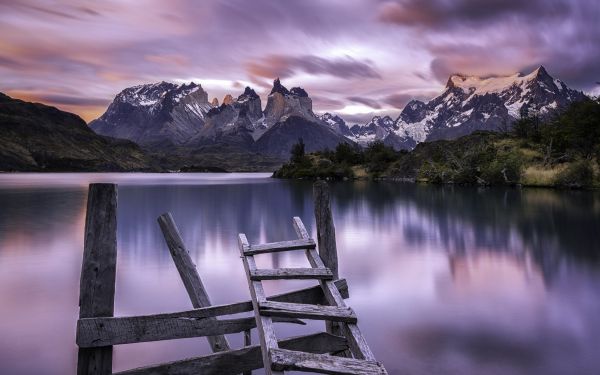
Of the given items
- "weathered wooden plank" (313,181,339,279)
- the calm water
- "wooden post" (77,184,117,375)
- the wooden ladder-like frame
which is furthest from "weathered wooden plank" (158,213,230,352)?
"weathered wooden plank" (313,181,339,279)

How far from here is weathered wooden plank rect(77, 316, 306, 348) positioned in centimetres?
732

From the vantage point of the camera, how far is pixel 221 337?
32.1ft

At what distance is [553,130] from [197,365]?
83997 mm

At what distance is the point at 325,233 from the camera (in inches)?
396

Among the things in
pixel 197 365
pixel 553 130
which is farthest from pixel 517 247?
pixel 553 130

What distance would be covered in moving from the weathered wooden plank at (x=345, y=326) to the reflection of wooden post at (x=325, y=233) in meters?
0.28

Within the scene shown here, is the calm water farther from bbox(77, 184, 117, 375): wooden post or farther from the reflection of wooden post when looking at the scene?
bbox(77, 184, 117, 375): wooden post

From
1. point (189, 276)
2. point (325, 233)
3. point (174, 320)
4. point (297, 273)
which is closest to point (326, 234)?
point (325, 233)

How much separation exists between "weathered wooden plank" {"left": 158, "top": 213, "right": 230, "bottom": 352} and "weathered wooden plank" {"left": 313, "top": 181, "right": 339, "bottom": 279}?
2.65m

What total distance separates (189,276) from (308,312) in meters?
3.76

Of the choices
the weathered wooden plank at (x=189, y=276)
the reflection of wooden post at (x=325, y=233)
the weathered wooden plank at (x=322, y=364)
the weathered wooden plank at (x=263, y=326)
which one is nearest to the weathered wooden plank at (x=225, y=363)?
the weathered wooden plank at (x=263, y=326)

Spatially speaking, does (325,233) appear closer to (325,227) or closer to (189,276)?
(325,227)

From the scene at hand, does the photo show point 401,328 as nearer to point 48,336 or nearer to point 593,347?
point 593,347

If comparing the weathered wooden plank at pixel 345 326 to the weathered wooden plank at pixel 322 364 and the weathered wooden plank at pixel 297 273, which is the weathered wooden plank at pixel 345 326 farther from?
the weathered wooden plank at pixel 322 364
